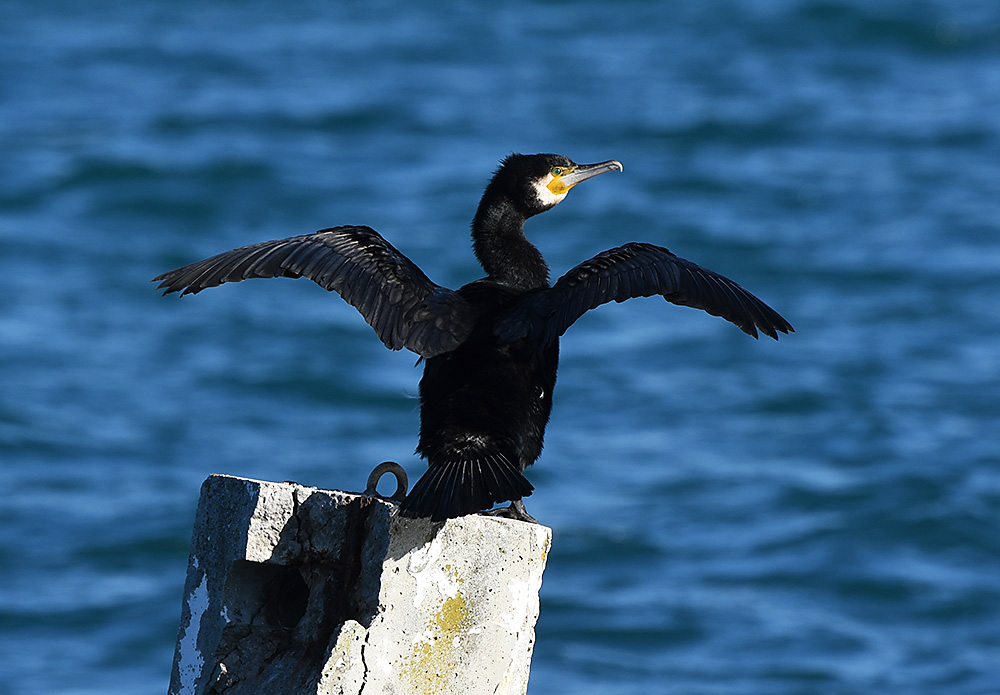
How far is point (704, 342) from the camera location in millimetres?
19547

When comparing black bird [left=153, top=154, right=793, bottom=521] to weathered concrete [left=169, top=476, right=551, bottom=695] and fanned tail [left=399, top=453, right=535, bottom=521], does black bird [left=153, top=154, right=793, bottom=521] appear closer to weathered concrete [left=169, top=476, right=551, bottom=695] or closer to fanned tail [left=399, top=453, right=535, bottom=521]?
fanned tail [left=399, top=453, right=535, bottom=521]

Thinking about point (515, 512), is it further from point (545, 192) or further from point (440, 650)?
point (545, 192)

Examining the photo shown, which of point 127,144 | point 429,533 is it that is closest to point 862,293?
point 127,144

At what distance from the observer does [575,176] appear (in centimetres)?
623

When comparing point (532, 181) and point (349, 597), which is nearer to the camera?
point (349, 597)

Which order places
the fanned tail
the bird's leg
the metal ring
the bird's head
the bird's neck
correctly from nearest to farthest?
the fanned tail, the metal ring, the bird's leg, the bird's neck, the bird's head

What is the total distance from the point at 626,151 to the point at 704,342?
4.82 metres

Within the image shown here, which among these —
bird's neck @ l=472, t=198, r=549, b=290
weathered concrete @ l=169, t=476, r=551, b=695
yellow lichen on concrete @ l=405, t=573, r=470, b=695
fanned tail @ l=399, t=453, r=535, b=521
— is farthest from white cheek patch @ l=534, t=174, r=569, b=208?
yellow lichen on concrete @ l=405, t=573, r=470, b=695

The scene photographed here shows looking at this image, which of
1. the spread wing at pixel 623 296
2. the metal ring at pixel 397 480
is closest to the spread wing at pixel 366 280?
the spread wing at pixel 623 296

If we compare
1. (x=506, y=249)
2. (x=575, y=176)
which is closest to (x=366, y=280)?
(x=506, y=249)

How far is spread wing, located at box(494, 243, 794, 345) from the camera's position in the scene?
Result: 4781 millimetres

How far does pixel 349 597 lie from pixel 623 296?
1305 mm

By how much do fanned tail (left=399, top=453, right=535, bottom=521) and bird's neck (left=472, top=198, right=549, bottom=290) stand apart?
130 centimetres

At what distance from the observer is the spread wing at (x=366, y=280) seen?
4.73m
